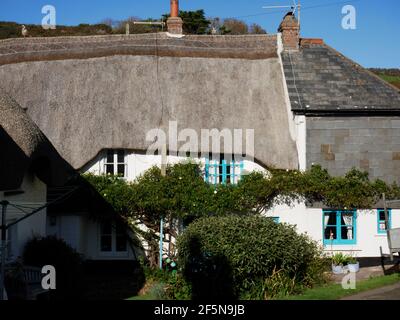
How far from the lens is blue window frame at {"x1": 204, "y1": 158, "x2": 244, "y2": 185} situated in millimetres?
20734

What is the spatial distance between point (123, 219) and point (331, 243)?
21.9 feet

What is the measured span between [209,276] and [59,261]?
416 cm

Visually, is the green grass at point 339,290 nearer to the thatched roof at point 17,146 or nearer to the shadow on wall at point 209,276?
the shadow on wall at point 209,276

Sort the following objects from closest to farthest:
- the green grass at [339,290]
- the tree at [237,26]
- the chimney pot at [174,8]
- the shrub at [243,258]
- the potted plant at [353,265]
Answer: the green grass at [339,290], the shrub at [243,258], the potted plant at [353,265], the chimney pot at [174,8], the tree at [237,26]

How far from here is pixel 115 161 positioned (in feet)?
68.4

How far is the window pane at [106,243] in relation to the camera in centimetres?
2069

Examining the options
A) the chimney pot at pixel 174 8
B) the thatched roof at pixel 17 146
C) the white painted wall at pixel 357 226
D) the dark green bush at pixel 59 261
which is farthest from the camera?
the chimney pot at pixel 174 8

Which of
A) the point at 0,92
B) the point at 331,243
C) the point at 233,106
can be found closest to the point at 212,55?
the point at 233,106

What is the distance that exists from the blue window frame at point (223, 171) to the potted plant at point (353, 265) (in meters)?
4.43

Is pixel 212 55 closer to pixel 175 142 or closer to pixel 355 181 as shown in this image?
pixel 175 142

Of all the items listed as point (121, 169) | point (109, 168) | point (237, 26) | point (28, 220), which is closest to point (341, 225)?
point (121, 169)

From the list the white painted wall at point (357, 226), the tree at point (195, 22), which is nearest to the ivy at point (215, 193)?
the white painted wall at point (357, 226)

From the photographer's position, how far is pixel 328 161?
20.7 meters

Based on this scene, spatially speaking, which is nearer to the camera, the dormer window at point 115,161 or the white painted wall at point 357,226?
the white painted wall at point 357,226
